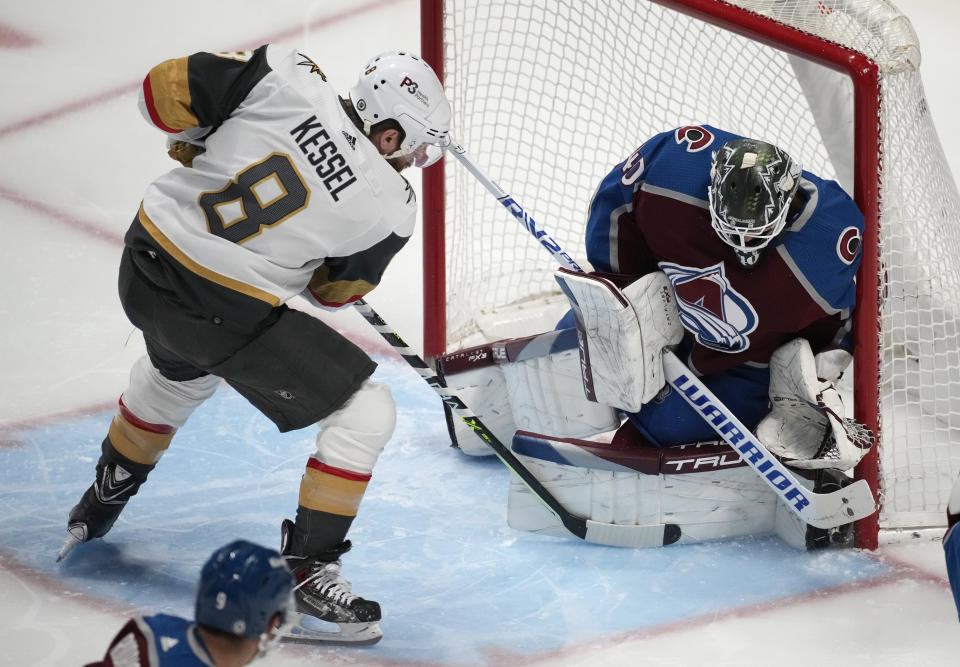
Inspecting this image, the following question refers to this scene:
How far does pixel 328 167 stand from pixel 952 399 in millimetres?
1530

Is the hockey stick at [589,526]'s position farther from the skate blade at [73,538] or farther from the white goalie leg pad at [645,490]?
the skate blade at [73,538]

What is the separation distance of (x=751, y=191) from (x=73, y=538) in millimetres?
1424

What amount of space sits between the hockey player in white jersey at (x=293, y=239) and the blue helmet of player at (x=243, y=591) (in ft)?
2.40

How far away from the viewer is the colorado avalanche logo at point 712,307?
2438mm

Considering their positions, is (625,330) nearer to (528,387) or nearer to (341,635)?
(528,387)

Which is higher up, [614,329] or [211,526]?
[614,329]

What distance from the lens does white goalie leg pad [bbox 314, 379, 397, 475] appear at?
217cm

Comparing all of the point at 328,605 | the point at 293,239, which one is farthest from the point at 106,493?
the point at 293,239

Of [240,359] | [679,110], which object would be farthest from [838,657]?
[679,110]

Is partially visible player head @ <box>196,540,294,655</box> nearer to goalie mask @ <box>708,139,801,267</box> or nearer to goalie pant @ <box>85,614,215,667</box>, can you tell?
goalie pant @ <box>85,614,215,667</box>

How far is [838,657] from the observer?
2236 millimetres

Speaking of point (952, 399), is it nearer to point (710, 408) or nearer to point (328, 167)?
point (710, 408)

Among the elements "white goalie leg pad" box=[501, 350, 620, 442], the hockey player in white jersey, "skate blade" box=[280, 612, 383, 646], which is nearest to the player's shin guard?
the hockey player in white jersey

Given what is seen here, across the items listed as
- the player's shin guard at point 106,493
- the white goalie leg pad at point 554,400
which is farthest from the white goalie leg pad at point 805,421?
the player's shin guard at point 106,493
